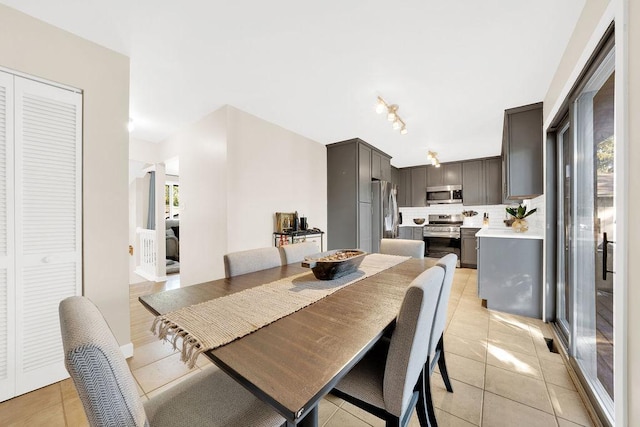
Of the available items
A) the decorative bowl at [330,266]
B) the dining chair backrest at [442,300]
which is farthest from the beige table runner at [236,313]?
the dining chair backrest at [442,300]

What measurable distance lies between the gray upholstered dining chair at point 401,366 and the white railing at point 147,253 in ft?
14.8

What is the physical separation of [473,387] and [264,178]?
114 inches

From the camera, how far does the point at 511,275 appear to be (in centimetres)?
275

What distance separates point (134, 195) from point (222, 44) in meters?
4.60

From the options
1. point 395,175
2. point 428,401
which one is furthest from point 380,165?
point 428,401

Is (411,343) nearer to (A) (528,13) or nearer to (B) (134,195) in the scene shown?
(A) (528,13)

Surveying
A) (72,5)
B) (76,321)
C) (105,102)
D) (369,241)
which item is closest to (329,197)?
(369,241)

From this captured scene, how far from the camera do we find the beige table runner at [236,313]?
2.62ft

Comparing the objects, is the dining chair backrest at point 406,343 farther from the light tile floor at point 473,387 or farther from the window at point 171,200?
the window at point 171,200

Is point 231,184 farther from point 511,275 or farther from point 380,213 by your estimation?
point 511,275

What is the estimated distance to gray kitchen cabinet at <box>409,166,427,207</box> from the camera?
19.5 feet

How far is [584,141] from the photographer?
5.58 ft

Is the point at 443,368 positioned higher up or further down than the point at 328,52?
further down

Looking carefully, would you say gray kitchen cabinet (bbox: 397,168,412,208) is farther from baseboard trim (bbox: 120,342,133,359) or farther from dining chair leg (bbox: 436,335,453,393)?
baseboard trim (bbox: 120,342,133,359)
